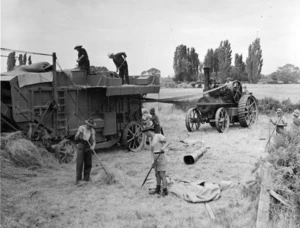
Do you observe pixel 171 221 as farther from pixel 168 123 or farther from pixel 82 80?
pixel 168 123

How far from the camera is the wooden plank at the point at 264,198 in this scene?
18.8ft

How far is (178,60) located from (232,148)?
47.6m

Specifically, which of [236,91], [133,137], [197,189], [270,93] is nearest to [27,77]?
[133,137]

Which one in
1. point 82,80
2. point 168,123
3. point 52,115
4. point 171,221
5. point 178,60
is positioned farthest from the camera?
point 178,60

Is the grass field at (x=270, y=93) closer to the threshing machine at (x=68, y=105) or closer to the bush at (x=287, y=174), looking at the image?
the threshing machine at (x=68, y=105)

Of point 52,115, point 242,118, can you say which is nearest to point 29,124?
point 52,115

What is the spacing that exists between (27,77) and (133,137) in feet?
14.3

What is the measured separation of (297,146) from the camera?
269 inches

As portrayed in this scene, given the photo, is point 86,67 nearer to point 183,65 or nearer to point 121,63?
point 121,63

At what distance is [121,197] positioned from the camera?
7.47m

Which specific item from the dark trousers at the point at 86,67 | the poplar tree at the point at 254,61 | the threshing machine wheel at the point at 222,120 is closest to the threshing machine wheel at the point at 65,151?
the dark trousers at the point at 86,67

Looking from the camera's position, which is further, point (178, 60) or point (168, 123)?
point (178, 60)

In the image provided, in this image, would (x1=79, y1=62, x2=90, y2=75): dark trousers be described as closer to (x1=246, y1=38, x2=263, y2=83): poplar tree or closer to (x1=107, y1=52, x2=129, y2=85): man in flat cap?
(x1=107, y1=52, x2=129, y2=85): man in flat cap

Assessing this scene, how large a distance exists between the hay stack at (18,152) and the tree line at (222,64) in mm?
41195
